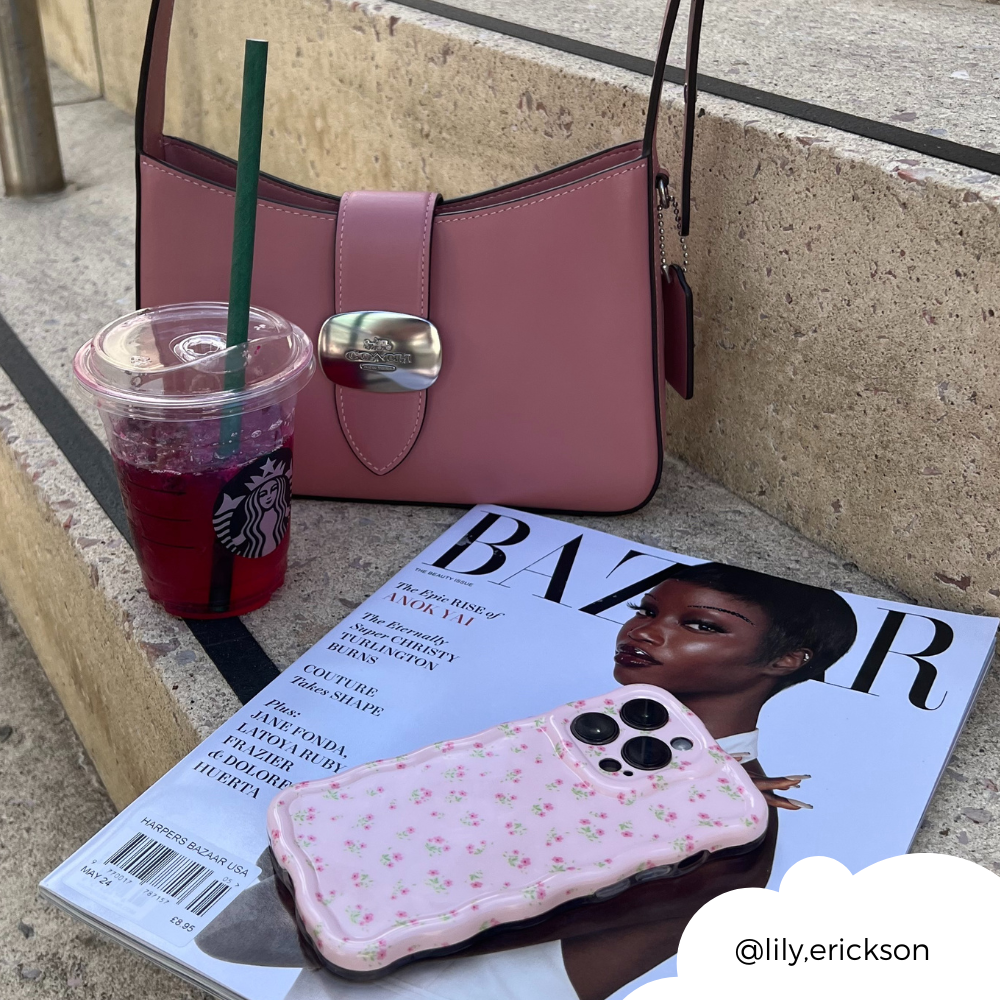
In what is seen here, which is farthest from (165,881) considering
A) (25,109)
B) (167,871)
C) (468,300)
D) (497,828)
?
(25,109)

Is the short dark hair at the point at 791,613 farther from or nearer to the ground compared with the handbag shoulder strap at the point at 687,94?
nearer to the ground

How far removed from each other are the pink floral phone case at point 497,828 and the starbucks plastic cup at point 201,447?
0.52 ft

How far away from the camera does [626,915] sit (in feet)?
1.24

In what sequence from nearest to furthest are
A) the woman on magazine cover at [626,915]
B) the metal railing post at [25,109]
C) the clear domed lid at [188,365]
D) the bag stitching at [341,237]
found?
1. the woman on magazine cover at [626,915]
2. the clear domed lid at [188,365]
3. the bag stitching at [341,237]
4. the metal railing post at [25,109]

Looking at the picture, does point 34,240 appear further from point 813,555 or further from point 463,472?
point 813,555

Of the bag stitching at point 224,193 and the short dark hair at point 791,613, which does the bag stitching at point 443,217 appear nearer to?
the bag stitching at point 224,193

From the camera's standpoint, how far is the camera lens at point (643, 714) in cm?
45

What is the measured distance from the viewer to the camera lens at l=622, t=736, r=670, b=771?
16.6 inches

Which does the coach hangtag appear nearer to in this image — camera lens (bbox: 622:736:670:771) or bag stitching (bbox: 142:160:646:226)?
bag stitching (bbox: 142:160:646:226)

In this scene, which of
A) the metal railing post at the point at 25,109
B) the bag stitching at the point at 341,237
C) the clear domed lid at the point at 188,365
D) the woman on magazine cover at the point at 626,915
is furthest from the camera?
the metal railing post at the point at 25,109

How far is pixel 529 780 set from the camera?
0.42 metres

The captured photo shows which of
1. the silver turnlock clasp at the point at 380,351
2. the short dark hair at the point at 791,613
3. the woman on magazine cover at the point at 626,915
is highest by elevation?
the silver turnlock clasp at the point at 380,351

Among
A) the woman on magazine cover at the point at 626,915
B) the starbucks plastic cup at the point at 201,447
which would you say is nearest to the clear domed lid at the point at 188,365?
the starbucks plastic cup at the point at 201,447

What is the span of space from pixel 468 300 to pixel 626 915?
0.36 m
